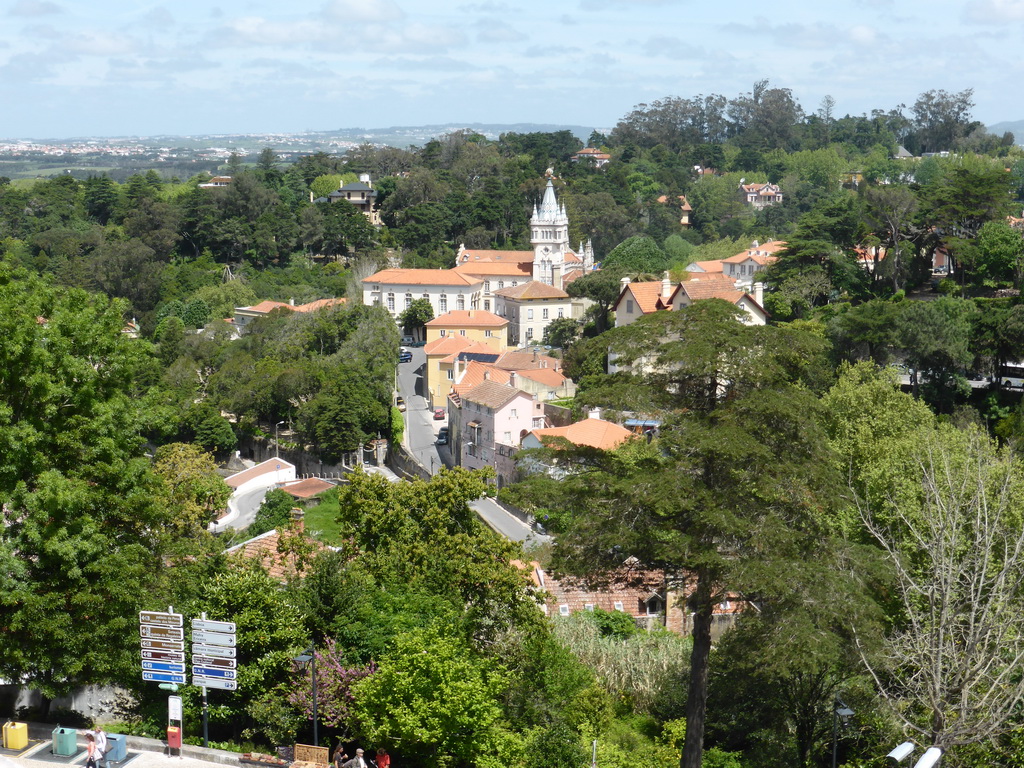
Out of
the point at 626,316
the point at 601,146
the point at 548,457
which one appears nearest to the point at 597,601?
the point at 548,457

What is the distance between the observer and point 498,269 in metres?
66.0

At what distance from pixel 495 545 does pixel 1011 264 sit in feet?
88.0

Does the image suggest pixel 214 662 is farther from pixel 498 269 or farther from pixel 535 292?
pixel 498 269

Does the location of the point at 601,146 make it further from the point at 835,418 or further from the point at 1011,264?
the point at 835,418

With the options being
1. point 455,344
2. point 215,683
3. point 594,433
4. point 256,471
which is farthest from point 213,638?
point 455,344

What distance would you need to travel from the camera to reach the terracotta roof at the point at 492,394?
35781 mm

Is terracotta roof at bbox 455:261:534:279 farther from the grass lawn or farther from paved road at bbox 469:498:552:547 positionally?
paved road at bbox 469:498:552:547

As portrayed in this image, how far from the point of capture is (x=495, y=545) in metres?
16.8

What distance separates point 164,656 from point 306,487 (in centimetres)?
2576

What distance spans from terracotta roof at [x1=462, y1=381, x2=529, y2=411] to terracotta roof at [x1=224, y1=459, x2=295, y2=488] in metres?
7.30

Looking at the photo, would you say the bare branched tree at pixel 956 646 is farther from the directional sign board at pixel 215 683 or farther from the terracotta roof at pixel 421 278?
the terracotta roof at pixel 421 278

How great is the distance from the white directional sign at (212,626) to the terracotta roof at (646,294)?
31813 mm

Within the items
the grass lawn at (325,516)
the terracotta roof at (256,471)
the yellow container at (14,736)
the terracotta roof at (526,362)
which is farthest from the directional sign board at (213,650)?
the terracotta roof at (526,362)

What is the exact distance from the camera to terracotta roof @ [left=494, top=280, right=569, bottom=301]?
5703 centimetres
